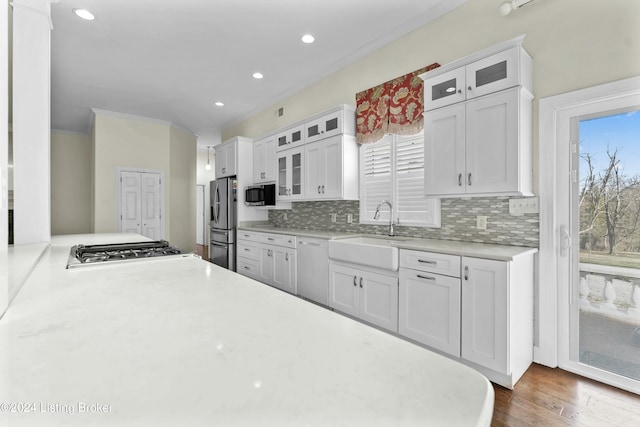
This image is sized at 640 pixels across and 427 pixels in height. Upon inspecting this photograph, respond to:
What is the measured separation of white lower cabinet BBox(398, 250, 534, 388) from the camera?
1.99 m

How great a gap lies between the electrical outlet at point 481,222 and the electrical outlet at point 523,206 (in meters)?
0.21

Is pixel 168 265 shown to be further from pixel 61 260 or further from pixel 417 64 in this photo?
pixel 417 64

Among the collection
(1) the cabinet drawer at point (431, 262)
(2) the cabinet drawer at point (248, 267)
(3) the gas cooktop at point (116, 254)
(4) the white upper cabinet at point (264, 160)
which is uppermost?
(4) the white upper cabinet at point (264, 160)

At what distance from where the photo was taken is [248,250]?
15.1 ft

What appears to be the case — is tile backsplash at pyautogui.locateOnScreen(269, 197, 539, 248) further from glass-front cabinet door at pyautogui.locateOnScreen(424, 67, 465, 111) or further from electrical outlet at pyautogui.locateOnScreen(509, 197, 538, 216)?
glass-front cabinet door at pyautogui.locateOnScreen(424, 67, 465, 111)

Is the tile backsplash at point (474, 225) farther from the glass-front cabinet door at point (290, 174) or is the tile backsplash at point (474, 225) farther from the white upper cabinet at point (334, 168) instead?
the glass-front cabinet door at point (290, 174)

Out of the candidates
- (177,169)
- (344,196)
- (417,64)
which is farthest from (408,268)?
(177,169)

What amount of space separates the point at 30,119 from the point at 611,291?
4060 mm

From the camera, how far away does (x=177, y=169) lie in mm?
6758

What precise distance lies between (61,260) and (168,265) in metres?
0.66

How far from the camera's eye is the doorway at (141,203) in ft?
19.3

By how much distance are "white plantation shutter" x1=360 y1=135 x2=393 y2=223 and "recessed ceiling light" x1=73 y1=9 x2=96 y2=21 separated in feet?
9.72

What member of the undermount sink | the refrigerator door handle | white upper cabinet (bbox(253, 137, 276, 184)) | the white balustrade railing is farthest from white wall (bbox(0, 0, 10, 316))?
the refrigerator door handle

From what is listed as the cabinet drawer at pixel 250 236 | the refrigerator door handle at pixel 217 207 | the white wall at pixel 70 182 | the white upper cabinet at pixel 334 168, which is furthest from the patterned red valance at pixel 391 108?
the white wall at pixel 70 182
